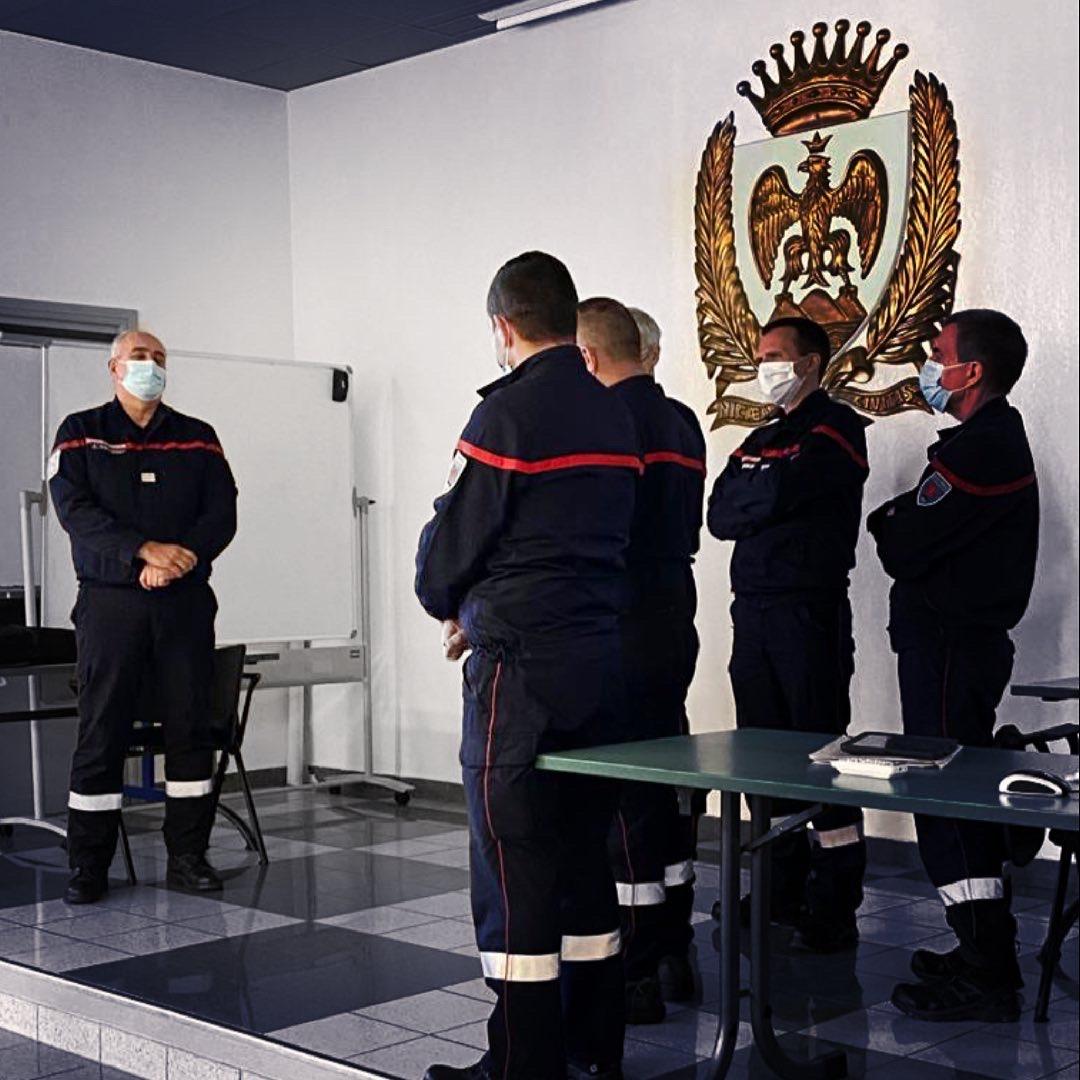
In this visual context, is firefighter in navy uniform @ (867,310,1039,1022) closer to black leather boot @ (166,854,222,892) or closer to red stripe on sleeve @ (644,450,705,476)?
red stripe on sleeve @ (644,450,705,476)

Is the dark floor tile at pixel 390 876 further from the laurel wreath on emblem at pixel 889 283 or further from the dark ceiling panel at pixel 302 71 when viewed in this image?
the dark ceiling panel at pixel 302 71

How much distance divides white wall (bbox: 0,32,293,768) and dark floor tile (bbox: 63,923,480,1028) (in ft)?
8.75

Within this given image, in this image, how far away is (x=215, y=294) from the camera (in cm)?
726

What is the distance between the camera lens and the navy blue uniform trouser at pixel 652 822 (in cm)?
373

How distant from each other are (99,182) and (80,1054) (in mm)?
3975

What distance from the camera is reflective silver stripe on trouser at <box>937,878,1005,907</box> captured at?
3.69 meters

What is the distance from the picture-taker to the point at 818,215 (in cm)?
557

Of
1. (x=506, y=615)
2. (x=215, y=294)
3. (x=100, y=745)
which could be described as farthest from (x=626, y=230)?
(x=506, y=615)

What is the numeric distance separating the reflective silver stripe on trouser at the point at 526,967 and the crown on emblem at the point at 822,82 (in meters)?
Answer: 3.36

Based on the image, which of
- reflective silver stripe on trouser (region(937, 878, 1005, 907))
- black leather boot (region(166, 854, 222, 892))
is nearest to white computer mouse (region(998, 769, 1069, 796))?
reflective silver stripe on trouser (region(937, 878, 1005, 907))

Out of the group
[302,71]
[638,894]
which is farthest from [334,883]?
A: [302,71]

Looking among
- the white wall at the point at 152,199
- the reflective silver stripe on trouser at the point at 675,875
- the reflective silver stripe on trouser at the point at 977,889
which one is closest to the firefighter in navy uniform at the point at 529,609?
the reflective silver stripe on trouser at the point at 675,875

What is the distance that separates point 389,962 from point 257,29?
383cm

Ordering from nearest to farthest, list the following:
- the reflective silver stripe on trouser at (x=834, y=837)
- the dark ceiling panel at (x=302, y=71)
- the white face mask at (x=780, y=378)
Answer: the reflective silver stripe on trouser at (x=834, y=837), the white face mask at (x=780, y=378), the dark ceiling panel at (x=302, y=71)
